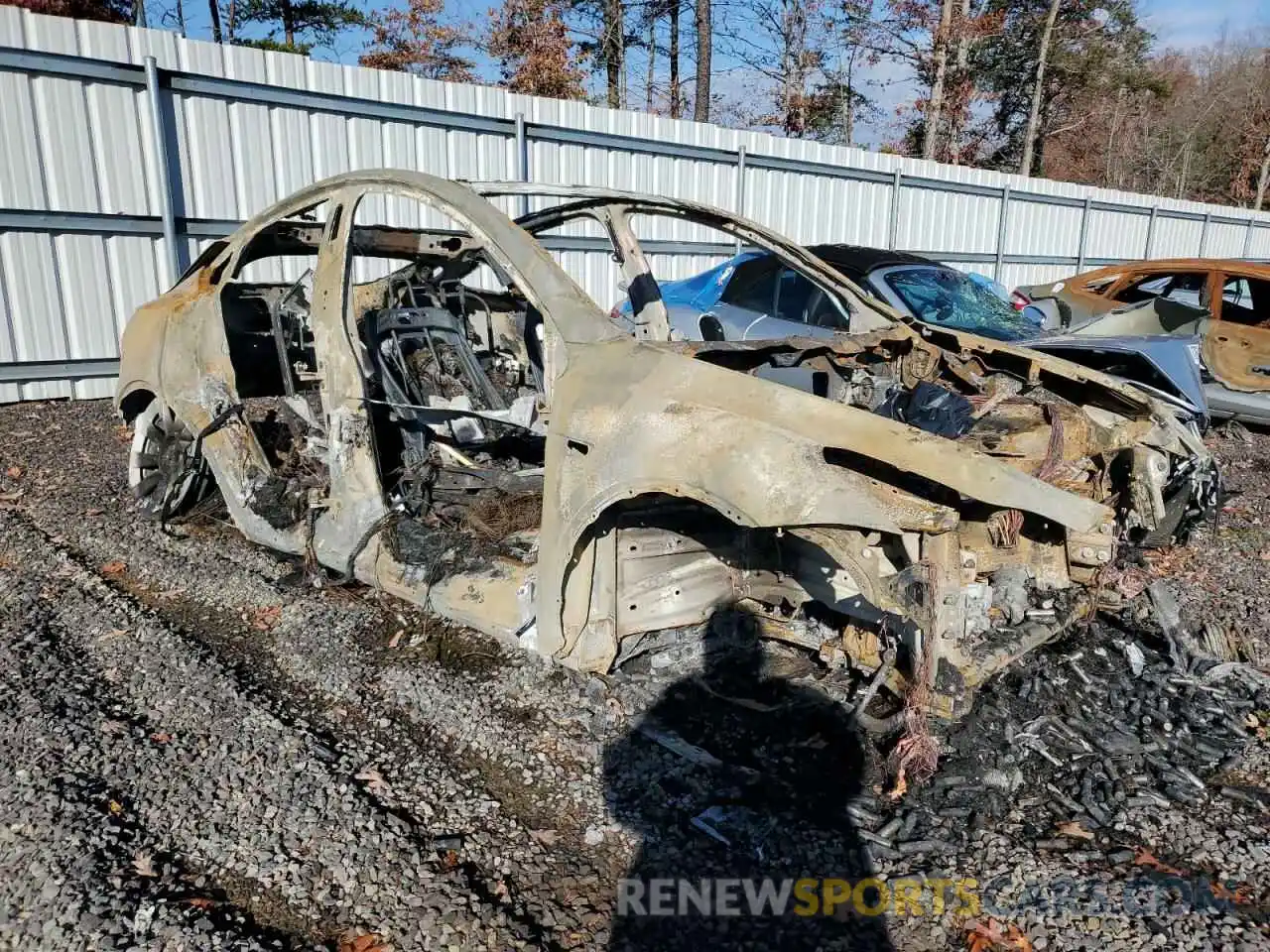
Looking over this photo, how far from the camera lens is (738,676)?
3.36 m

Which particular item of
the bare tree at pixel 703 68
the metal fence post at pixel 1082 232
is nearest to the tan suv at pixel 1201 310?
the metal fence post at pixel 1082 232

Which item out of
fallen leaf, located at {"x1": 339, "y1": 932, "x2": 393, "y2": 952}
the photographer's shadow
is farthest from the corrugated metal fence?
fallen leaf, located at {"x1": 339, "y1": 932, "x2": 393, "y2": 952}

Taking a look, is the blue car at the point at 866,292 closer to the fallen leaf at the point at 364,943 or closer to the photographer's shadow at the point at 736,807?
the photographer's shadow at the point at 736,807

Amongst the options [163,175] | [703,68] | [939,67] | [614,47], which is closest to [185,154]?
[163,175]

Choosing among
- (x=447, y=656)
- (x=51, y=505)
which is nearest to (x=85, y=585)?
(x=51, y=505)

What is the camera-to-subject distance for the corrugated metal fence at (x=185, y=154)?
7.24m

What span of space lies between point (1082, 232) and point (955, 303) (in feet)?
44.4

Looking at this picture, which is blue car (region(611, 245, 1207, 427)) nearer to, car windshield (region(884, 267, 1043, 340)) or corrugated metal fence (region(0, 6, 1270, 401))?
car windshield (region(884, 267, 1043, 340))

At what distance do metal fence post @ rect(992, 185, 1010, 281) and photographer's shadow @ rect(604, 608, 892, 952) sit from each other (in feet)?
51.1

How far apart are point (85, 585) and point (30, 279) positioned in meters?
4.72

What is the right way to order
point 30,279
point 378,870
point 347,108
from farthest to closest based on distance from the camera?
point 347,108, point 30,279, point 378,870

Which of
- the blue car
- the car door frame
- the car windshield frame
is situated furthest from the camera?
the car door frame

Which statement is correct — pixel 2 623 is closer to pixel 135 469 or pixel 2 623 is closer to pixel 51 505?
pixel 135 469

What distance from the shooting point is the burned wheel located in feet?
15.5
